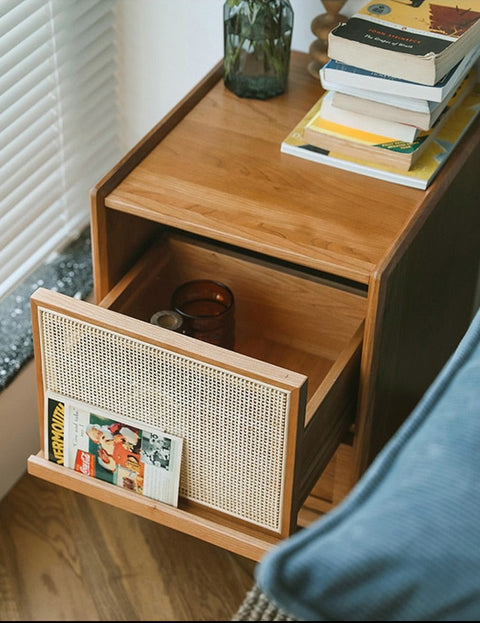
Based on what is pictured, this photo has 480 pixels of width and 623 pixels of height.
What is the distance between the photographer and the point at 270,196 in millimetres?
1148

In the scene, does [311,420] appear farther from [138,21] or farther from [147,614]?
[138,21]

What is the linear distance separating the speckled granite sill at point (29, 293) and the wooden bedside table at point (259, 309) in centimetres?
27

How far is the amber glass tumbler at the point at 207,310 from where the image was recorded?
117 centimetres

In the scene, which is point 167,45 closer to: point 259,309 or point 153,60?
point 153,60

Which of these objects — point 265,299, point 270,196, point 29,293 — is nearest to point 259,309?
point 265,299

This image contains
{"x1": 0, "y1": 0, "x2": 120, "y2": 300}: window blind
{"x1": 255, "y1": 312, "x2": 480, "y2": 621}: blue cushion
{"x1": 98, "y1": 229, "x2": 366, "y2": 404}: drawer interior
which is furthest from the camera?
{"x1": 0, "y1": 0, "x2": 120, "y2": 300}: window blind

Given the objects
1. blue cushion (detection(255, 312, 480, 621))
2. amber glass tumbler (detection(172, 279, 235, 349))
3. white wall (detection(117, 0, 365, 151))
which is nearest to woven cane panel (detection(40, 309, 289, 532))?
amber glass tumbler (detection(172, 279, 235, 349))

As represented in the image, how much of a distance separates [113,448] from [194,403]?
13 cm

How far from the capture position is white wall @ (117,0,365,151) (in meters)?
1.44

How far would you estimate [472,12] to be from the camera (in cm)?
118

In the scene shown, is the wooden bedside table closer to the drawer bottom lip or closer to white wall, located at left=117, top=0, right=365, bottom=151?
the drawer bottom lip

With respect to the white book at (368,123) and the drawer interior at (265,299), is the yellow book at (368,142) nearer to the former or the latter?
the white book at (368,123)

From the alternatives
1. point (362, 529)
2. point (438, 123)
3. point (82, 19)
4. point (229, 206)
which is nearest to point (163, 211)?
point (229, 206)

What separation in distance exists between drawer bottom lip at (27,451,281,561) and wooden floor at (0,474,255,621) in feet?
0.98
